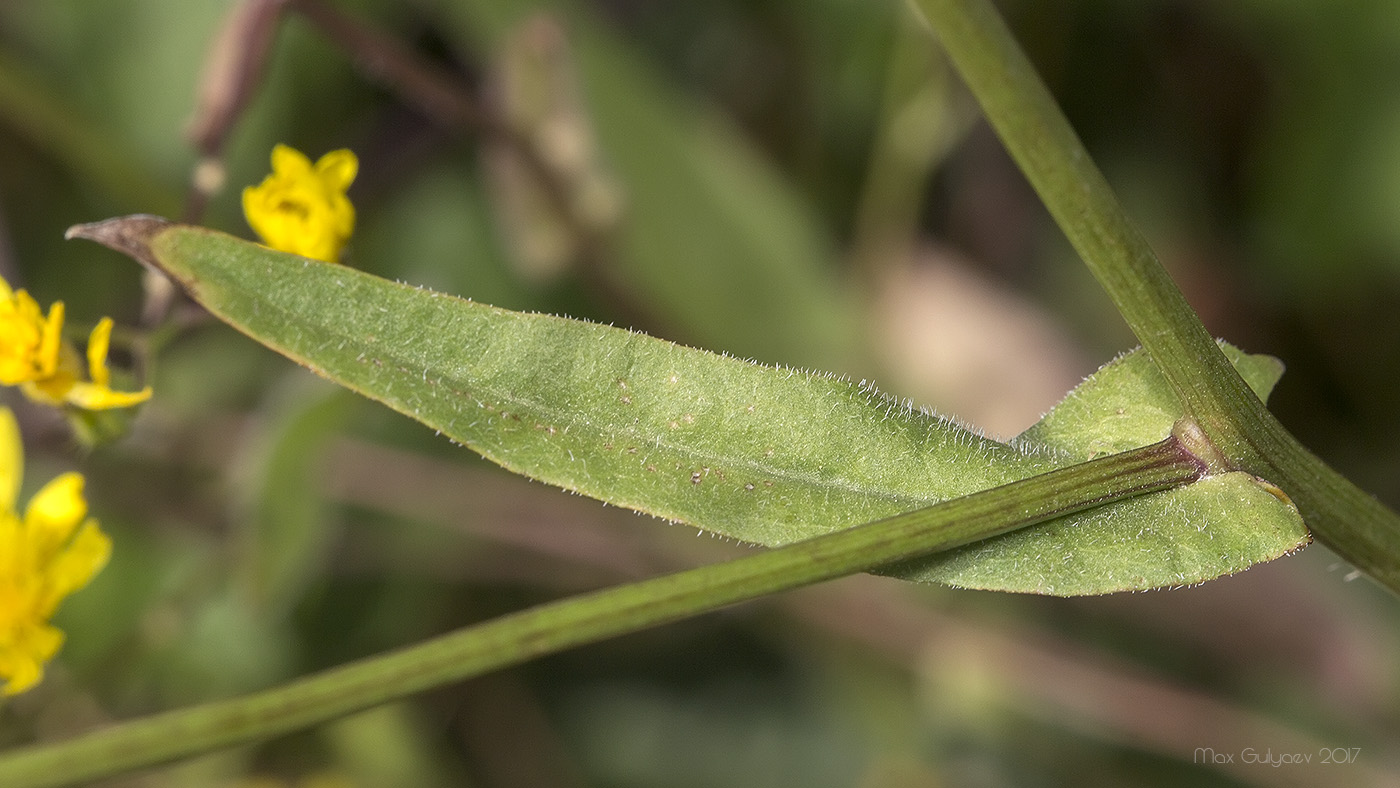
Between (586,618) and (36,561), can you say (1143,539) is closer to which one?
(586,618)

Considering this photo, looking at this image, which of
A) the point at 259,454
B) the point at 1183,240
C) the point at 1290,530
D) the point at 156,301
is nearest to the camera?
the point at 1290,530

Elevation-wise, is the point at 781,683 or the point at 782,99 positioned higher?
the point at 782,99

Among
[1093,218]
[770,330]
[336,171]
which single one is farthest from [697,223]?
[1093,218]

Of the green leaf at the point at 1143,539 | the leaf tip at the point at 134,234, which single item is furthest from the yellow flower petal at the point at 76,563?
the green leaf at the point at 1143,539

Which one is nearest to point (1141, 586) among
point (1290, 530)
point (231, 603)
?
point (1290, 530)

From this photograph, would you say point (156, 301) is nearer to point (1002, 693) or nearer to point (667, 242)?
point (667, 242)

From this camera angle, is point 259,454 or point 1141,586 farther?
point 259,454

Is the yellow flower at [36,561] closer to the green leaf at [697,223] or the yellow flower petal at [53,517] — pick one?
the yellow flower petal at [53,517]
